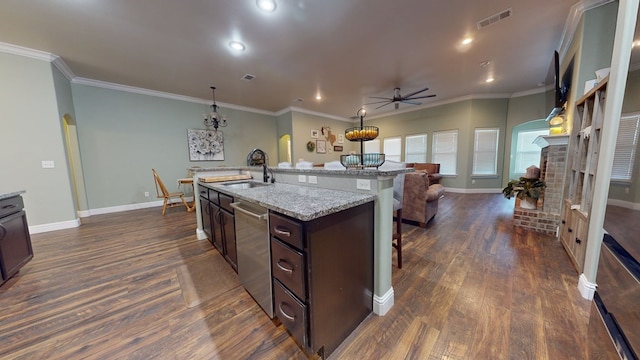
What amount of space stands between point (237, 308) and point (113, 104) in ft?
17.6

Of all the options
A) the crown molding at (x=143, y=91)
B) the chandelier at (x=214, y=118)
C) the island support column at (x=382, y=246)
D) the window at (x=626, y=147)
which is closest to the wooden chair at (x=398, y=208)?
the island support column at (x=382, y=246)

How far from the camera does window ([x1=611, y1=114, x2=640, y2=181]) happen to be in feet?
3.14

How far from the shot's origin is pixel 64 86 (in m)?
3.61

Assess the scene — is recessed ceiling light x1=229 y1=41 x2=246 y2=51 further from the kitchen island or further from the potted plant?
the potted plant

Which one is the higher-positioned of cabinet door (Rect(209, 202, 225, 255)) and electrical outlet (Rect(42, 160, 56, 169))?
electrical outlet (Rect(42, 160, 56, 169))

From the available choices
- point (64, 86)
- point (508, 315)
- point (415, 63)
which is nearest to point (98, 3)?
point (64, 86)

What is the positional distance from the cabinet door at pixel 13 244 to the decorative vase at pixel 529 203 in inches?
241

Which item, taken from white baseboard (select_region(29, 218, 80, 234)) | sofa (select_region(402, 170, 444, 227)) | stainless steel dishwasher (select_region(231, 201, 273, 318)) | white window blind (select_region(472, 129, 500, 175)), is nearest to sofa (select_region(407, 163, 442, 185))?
white window blind (select_region(472, 129, 500, 175))

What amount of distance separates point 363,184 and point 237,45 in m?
2.92

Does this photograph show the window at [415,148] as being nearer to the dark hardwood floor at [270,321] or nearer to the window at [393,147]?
the window at [393,147]

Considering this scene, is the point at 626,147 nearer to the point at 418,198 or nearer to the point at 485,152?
the point at 418,198

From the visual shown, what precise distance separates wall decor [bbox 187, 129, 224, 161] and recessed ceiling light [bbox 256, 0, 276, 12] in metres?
4.16

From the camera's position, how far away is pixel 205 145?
5512 millimetres

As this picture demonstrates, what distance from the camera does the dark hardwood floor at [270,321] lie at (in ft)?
3.95
